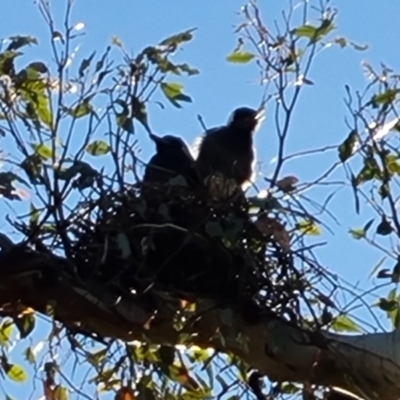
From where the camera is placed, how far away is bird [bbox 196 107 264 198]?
4.09m

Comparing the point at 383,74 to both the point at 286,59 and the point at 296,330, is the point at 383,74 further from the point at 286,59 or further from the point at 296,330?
the point at 296,330

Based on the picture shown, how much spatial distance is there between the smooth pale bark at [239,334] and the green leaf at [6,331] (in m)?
0.37

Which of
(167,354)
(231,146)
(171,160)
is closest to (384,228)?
(167,354)

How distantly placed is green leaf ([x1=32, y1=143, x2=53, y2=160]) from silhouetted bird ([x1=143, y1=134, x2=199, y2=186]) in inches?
24.7

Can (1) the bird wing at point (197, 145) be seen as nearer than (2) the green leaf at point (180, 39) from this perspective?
No

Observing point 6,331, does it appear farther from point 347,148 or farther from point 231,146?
point 231,146

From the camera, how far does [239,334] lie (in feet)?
9.21

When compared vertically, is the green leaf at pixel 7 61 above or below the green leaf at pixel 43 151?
above

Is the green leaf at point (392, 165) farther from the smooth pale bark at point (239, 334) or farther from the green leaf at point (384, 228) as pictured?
the smooth pale bark at point (239, 334)

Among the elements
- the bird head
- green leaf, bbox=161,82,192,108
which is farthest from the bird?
green leaf, bbox=161,82,192,108

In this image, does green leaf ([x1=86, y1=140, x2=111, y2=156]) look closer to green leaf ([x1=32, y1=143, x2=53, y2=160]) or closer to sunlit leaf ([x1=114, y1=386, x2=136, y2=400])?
green leaf ([x1=32, y1=143, x2=53, y2=160])

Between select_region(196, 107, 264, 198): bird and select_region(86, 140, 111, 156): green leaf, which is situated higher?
select_region(196, 107, 264, 198): bird

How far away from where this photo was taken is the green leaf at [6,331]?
3.19 m

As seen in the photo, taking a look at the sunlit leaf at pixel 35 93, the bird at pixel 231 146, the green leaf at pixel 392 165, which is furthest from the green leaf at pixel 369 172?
the bird at pixel 231 146
